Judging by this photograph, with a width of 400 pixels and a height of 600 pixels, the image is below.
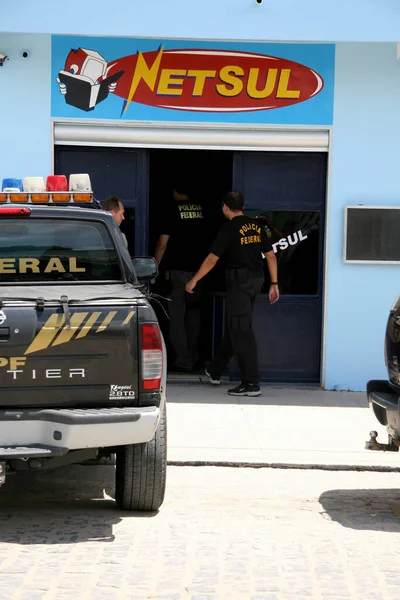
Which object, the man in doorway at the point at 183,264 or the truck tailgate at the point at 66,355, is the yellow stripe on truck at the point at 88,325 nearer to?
the truck tailgate at the point at 66,355

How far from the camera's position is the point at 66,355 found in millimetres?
5402

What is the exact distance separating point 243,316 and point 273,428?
1632 millimetres

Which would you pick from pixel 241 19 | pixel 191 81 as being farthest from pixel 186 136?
pixel 241 19

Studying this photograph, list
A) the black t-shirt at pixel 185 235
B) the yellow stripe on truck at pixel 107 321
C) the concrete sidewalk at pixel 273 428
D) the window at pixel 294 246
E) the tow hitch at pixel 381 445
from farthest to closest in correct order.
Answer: the black t-shirt at pixel 185 235
the window at pixel 294 246
the concrete sidewalk at pixel 273 428
the tow hitch at pixel 381 445
the yellow stripe on truck at pixel 107 321

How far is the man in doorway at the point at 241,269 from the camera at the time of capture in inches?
395

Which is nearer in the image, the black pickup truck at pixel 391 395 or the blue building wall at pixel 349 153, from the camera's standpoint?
the black pickup truck at pixel 391 395

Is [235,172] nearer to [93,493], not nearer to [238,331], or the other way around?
[238,331]

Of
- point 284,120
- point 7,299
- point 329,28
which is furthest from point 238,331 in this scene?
point 7,299

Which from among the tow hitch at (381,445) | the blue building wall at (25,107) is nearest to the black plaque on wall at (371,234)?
the blue building wall at (25,107)

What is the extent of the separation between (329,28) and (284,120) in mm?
1044

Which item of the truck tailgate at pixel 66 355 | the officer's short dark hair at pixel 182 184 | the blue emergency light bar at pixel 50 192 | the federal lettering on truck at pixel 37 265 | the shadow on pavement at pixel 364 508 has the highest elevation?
the officer's short dark hair at pixel 182 184

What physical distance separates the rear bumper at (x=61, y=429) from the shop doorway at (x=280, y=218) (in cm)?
558

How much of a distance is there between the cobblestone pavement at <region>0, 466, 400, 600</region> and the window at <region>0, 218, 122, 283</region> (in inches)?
56.1

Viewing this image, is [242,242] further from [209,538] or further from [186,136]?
[209,538]
